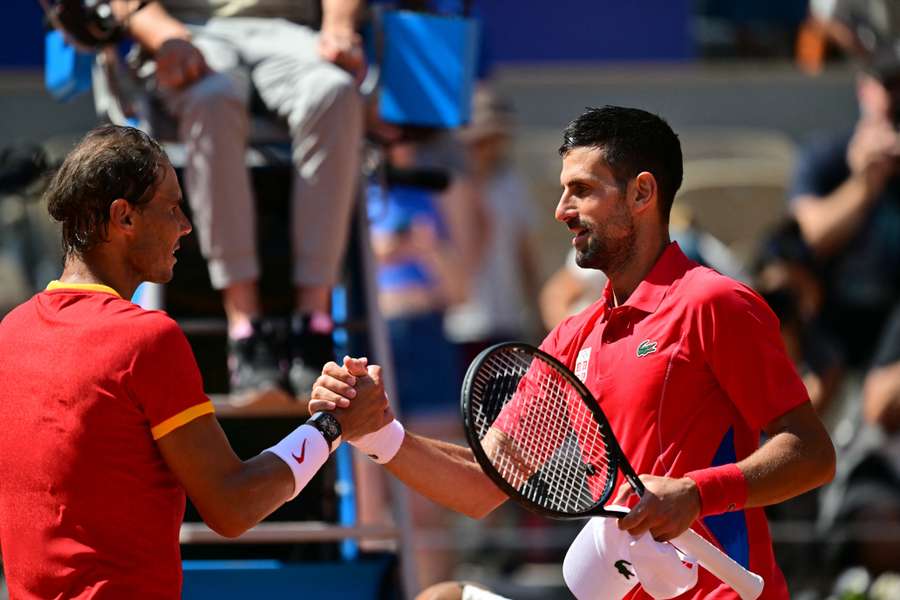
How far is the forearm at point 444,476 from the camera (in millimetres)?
3752

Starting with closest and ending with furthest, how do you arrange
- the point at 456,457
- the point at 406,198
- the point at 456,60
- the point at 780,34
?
1. the point at 456,457
2. the point at 456,60
3. the point at 406,198
4. the point at 780,34

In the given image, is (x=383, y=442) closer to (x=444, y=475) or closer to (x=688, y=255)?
(x=444, y=475)

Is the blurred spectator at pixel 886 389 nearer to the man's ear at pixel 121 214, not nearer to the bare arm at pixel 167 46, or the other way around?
the bare arm at pixel 167 46

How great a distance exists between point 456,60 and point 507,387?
6.78ft

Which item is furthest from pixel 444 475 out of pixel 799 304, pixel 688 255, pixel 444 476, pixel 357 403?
pixel 799 304

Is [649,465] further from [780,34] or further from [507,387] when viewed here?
[780,34]

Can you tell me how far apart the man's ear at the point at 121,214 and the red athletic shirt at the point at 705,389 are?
106 centimetres

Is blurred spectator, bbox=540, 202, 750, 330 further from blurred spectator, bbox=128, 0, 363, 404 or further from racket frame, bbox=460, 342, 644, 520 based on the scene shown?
racket frame, bbox=460, 342, 644, 520

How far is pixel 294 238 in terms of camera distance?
5074 mm

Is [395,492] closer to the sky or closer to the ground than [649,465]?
closer to the ground

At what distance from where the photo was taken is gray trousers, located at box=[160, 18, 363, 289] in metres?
4.89

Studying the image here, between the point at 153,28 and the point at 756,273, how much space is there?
322 cm

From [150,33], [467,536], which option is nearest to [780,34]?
[467,536]

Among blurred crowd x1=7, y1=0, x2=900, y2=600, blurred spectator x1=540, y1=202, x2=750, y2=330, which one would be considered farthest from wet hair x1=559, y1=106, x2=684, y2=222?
blurred spectator x1=540, y1=202, x2=750, y2=330
